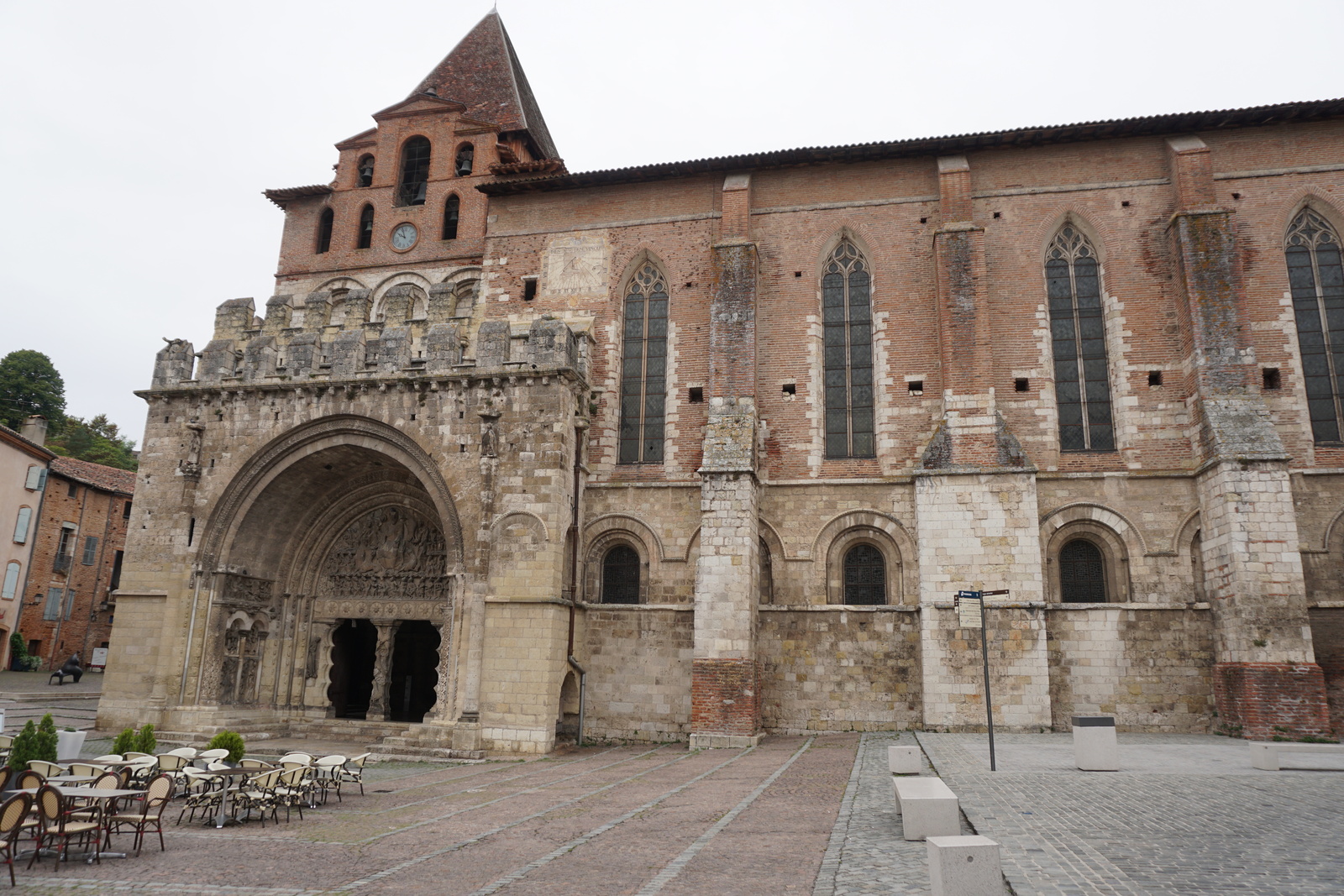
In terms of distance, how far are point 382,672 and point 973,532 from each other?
13240 millimetres

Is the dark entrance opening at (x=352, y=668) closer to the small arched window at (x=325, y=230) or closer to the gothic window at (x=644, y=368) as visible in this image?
the gothic window at (x=644, y=368)

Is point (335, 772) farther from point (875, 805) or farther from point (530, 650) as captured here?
point (875, 805)

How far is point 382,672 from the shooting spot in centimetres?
1931

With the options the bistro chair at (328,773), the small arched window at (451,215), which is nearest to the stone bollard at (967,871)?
the bistro chair at (328,773)

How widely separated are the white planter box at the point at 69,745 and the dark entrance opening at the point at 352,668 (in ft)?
24.0

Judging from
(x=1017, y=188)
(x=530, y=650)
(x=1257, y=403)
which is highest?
(x=1017, y=188)

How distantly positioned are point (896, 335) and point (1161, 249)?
6.06 meters

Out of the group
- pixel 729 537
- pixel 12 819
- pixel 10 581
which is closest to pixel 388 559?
pixel 729 537

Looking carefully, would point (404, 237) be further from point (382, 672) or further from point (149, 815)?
point (149, 815)

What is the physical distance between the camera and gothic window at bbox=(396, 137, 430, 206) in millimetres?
24344

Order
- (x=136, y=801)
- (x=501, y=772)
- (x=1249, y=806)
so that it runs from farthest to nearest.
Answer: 1. (x=501, y=772)
2. (x=136, y=801)
3. (x=1249, y=806)

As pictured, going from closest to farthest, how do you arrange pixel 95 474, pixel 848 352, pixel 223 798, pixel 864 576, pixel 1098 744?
pixel 223 798 → pixel 1098 744 → pixel 864 576 → pixel 848 352 → pixel 95 474

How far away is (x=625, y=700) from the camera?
18281 millimetres

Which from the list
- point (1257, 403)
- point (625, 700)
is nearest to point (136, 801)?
point (625, 700)
